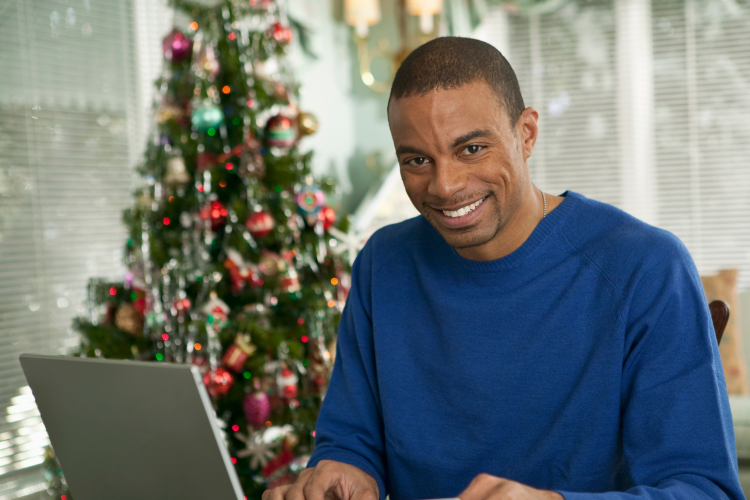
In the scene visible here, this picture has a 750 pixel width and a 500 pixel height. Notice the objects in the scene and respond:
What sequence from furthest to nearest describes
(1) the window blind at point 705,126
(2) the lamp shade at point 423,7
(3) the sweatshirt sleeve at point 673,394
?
(1) the window blind at point 705,126
(2) the lamp shade at point 423,7
(3) the sweatshirt sleeve at point 673,394

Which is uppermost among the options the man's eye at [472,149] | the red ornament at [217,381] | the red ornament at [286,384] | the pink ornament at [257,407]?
the man's eye at [472,149]

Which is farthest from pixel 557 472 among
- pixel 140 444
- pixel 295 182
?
pixel 295 182

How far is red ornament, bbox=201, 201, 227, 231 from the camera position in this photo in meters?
1.96

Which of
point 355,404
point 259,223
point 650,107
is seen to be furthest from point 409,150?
point 650,107

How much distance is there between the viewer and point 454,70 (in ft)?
3.26

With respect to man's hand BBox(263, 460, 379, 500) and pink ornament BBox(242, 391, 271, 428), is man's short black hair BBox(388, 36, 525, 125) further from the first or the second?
pink ornament BBox(242, 391, 271, 428)

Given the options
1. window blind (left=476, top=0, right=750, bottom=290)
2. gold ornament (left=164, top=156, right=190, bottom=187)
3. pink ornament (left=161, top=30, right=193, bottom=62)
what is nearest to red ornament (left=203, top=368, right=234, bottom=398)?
gold ornament (left=164, top=156, right=190, bottom=187)

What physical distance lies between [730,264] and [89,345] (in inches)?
128

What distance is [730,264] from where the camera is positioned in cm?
360

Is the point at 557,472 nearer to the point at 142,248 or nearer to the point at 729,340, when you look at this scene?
the point at 142,248

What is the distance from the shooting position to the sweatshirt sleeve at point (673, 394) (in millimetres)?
821

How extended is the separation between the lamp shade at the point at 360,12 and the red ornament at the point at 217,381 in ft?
7.48

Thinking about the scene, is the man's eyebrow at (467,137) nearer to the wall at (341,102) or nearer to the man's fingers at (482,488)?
the man's fingers at (482,488)

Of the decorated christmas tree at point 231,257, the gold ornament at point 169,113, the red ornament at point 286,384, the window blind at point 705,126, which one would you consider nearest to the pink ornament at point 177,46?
the decorated christmas tree at point 231,257
